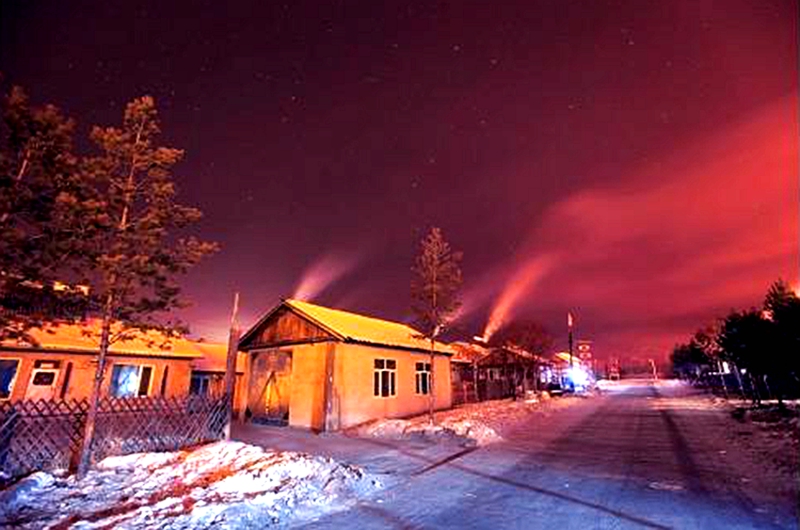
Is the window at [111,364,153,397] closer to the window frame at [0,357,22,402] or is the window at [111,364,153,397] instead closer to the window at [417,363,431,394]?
the window frame at [0,357,22,402]

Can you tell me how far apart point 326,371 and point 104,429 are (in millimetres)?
10189

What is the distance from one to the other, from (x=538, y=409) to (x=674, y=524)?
83.5ft

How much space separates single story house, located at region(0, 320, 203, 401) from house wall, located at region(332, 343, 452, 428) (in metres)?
8.17

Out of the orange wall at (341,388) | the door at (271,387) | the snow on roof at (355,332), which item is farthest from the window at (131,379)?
the snow on roof at (355,332)

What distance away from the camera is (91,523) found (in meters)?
7.12

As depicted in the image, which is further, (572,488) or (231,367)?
(231,367)

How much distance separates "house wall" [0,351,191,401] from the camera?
2253cm

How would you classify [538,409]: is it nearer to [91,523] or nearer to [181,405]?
[181,405]

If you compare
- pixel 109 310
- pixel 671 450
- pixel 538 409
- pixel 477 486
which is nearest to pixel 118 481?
pixel 109 310

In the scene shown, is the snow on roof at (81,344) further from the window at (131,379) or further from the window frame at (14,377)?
the window at (131,379)

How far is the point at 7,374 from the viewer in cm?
2255

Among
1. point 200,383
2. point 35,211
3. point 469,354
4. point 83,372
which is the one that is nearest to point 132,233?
point 35,211

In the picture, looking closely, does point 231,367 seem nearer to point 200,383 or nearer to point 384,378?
point 384,378

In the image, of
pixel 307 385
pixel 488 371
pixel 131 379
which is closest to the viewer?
pixel 307 385
